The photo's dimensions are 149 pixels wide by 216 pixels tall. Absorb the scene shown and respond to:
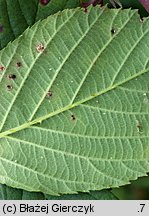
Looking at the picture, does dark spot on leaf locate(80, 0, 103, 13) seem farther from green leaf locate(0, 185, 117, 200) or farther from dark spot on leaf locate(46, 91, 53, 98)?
green leaf locate(0, 185, 117, 200)

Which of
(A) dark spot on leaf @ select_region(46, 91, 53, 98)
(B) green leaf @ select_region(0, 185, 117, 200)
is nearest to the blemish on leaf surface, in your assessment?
(A) dark spot on leaf @ select_region(46, 91, 53, 98)

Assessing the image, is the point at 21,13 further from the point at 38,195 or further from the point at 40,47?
the point at 38,195

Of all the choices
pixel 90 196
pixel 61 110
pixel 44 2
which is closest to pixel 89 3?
pixel 44 2

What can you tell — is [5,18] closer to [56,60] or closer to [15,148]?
[56,60]

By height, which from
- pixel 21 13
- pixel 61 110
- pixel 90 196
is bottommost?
pixel 90 196

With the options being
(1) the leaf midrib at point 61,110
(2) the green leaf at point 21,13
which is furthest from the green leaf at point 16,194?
(2) the green leaf at point 21,13
